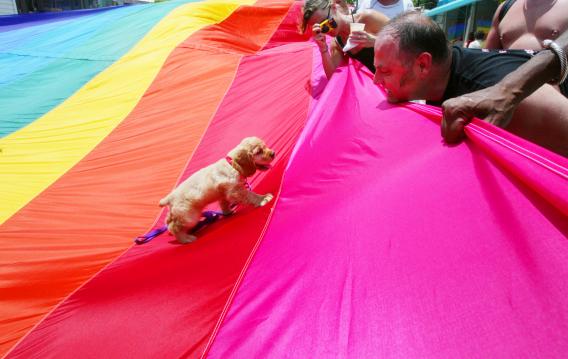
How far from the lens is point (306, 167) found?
5.76ft

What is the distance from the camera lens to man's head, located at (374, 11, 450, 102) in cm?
149

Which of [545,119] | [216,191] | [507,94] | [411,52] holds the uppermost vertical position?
[411,52]

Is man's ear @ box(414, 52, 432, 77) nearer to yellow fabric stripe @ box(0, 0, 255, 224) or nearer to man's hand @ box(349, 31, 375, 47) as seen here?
man's hand @ box(349, 31, 375, 47)

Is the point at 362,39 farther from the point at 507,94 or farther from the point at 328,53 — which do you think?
the point at 507,94

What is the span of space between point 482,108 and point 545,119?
34 centimetres

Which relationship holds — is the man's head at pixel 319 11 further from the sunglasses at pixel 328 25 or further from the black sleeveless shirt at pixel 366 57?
the black sleeveless shirt at pixel 366 57

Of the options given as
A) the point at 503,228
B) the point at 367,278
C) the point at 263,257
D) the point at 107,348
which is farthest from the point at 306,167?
the point at 107,348

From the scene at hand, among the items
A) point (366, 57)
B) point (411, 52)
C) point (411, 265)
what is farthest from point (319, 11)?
point (411, 265)

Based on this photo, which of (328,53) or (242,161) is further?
(328,53)

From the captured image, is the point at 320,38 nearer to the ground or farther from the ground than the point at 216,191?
farther from the ground

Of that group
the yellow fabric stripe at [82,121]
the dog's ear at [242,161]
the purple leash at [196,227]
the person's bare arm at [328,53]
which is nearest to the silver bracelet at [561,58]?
the dog's ear at [242,161]

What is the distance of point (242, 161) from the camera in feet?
6.81

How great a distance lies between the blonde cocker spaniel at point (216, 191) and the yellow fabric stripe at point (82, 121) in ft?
3.99

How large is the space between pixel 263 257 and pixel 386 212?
18.8 inches
